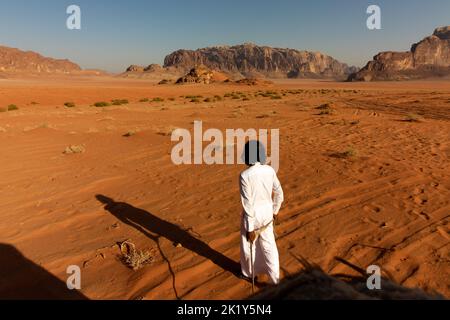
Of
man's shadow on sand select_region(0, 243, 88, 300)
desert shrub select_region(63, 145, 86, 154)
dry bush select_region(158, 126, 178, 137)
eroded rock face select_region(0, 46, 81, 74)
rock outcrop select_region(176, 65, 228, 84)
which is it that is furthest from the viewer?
eroded rock face select_region(0, 46, 81, 74)

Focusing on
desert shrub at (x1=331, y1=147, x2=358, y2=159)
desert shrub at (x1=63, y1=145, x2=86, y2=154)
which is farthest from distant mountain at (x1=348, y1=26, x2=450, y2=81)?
desert shrub at (x1=63, y1=145, x2=86, y2=154)

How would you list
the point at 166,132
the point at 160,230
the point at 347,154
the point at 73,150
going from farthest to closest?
the point at 166,132 → the point at 73,150 → the point at 347,154 → the point at 160,230

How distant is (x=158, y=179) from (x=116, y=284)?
3924 mm

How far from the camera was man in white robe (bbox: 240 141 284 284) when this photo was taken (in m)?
3.52

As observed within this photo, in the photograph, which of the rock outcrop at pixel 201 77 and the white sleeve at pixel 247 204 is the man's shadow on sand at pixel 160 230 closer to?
the white sleeve at pixel 247 204

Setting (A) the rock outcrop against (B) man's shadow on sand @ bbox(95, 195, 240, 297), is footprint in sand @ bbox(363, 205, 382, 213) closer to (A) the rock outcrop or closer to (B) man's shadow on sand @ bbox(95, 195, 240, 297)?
(B) man's shadow on sand @ bbox(95, 195, 240, 297)

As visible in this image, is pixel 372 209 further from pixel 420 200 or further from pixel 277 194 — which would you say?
pixel 277 194

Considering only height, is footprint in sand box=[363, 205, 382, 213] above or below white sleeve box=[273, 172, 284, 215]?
below

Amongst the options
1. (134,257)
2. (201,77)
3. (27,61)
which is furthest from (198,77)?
(27,61)

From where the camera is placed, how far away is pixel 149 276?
13.9 feet

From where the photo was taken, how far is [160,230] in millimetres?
5477

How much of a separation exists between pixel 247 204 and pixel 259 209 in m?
0.15

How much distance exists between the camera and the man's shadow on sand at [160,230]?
14.9 feet
